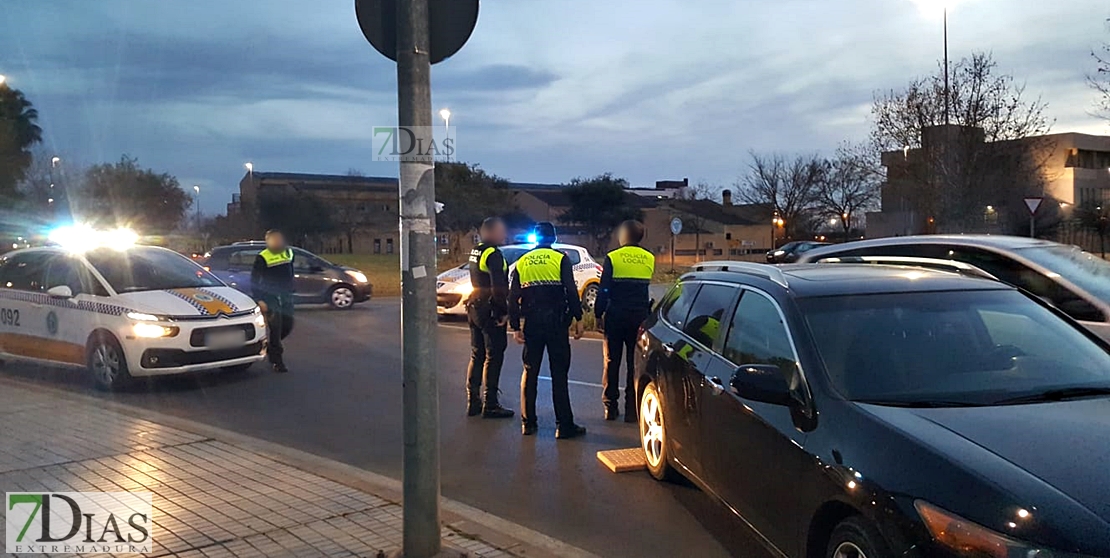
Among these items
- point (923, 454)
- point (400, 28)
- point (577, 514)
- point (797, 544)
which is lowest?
point (577, 514)

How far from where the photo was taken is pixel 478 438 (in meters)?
7.46

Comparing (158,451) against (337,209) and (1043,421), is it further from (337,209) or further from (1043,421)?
(337,209)

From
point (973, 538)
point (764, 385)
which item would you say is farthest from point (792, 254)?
point (973, 538)

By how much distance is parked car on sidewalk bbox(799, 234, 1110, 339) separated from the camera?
6574 millimetres

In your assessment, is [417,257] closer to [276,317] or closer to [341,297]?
[276,317]

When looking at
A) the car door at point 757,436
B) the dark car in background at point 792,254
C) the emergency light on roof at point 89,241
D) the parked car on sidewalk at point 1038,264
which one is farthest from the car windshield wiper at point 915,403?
the emergency light on roof at point 89,241

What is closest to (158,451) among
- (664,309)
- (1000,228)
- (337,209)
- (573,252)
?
(664,309)

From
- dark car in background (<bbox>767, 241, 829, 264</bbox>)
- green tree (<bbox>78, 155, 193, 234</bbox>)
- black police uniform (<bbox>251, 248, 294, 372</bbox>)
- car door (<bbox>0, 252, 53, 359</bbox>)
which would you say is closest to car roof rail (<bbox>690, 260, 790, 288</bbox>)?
dark car in background (<bbox>767, 241, 829, 264</bbox>)

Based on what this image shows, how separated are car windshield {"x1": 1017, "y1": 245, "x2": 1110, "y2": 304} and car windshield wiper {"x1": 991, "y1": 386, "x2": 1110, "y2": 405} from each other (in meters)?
3.03

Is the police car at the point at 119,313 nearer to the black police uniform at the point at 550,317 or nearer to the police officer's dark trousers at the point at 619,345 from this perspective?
the black police uniform at the point at 550,317

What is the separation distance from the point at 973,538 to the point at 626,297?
506cm

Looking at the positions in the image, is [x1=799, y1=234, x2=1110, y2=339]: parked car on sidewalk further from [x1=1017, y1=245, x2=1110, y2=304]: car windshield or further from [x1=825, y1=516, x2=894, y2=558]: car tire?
[x1=825, y1=516, x2=894, y2=558]: car tire

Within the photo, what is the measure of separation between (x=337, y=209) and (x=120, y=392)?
1624 inches

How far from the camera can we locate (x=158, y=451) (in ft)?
21.7
